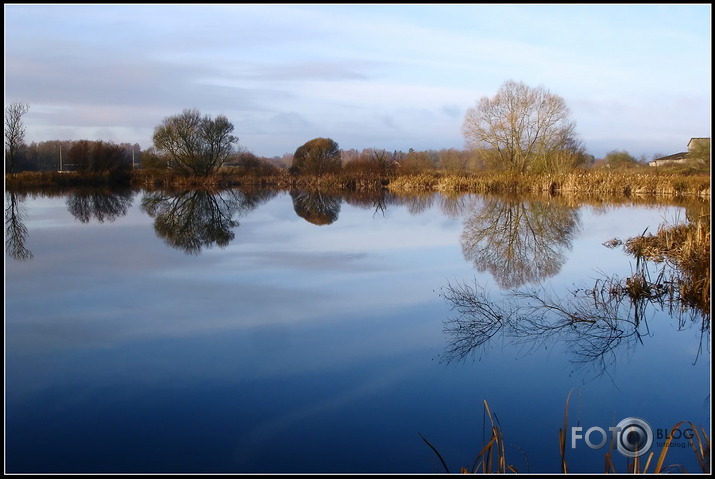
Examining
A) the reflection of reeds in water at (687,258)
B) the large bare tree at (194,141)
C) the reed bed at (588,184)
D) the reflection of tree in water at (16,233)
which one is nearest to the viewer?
the reflection of reeds in water at (687,258)

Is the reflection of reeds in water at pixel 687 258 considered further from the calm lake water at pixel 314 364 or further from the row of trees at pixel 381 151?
the row of trees at pixel 381 151

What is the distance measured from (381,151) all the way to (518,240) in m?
17.7

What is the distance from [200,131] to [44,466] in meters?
24.0

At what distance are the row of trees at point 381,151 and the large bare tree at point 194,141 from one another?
38 millimetres

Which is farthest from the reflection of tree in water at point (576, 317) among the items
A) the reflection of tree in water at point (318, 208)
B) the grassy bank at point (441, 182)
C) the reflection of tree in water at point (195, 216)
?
the grassy bank at point (441, 182)

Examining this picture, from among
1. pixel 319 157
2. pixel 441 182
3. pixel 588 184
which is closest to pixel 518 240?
pixel 588 184

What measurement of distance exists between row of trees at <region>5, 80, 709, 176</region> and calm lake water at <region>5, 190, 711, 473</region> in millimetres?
14538

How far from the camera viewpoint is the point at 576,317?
5113mm

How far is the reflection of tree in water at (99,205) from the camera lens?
14102 mm

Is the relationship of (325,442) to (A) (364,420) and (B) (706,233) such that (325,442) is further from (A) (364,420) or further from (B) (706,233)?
(B) (706,233)

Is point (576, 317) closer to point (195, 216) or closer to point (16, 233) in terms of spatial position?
point (16, 233)

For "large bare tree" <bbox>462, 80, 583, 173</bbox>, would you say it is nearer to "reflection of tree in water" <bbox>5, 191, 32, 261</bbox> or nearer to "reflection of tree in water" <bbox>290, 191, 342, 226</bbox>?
"reflection of tree in water" <bbox>290, 191, 342, 226</bbox>

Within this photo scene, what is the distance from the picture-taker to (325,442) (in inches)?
122

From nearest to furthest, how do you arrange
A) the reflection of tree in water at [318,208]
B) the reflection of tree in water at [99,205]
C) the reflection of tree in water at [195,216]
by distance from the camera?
the reflection of tree in water at [195,216] → the reflection of tree in water at [318,208] → the reflection of tree in water at [99,205]
